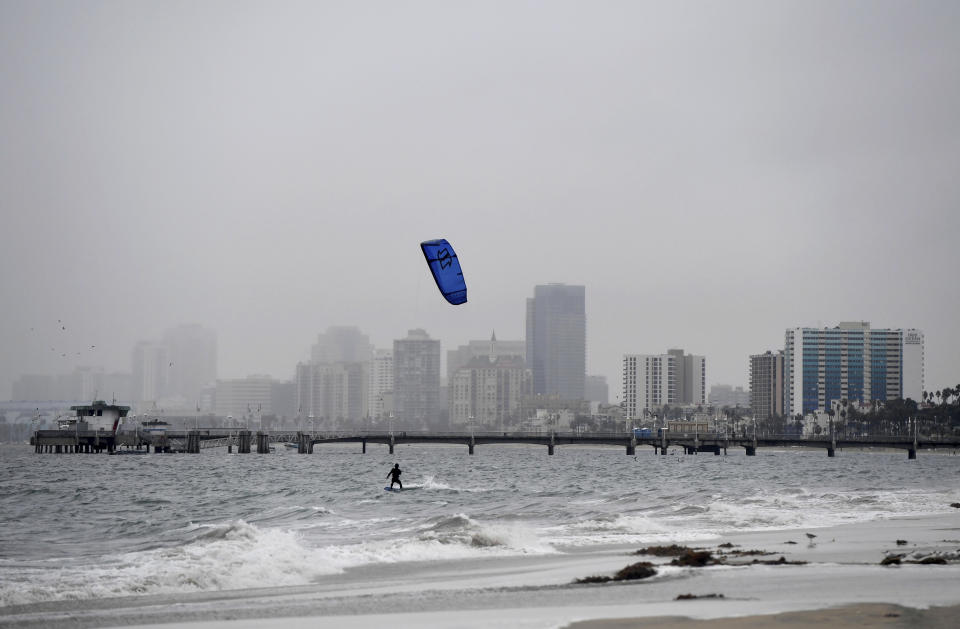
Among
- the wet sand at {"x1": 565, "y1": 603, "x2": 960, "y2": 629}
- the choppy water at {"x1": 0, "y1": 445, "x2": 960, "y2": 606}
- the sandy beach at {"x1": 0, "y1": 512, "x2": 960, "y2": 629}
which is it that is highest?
the wet sand at {"x1": 565, "y1": 603, "x2": 960, "y2": 629}

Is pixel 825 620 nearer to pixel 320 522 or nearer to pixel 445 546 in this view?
pixel 445 546

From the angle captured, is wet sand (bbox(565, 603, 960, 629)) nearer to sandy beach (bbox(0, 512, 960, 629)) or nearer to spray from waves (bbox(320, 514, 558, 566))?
sandy beach (bbox(0, 512, 960, 629))

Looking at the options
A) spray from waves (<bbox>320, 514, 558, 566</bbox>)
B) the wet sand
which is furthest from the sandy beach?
spray from waves (<bbox>320, 514, 558, 566</bbox>)

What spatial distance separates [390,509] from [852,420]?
175624mm

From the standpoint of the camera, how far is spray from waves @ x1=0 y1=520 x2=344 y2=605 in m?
16.4

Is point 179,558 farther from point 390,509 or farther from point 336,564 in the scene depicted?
point 390,509

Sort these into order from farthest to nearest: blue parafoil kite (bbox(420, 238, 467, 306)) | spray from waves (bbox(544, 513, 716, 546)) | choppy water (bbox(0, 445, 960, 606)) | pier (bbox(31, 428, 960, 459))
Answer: pier (bbox(31, 428, 960, 459)), blue parafoil kite (bbox(420, 238, 467, 306)), spray from waves (bbox(544, 513, 716, 546)), choppy water (bbox(0, 445, 960, 606))

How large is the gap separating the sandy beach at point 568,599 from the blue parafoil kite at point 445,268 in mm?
11901

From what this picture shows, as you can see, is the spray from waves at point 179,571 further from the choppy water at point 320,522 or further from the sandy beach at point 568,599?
the sandy beach at point 568,599

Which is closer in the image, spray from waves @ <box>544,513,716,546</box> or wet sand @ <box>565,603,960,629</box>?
wet sand @ <box>565,603,960,629</box>

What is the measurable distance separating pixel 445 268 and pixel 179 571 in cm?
1484

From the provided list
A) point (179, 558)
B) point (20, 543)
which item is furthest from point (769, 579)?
point (20, 543)

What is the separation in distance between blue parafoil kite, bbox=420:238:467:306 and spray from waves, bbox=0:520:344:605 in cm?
1003

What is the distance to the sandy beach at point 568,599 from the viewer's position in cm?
1320
